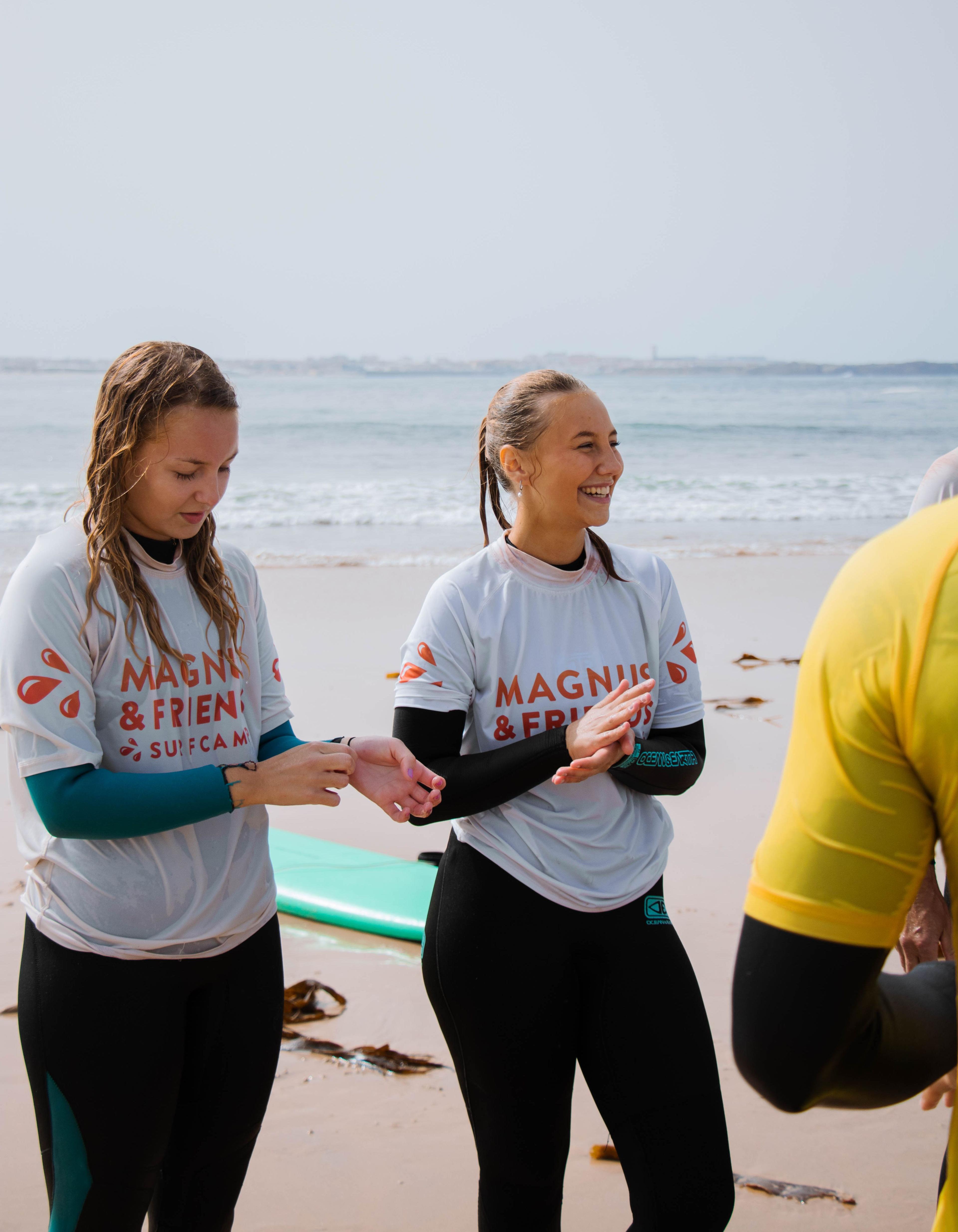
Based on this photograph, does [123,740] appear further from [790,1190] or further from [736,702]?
[736,702]

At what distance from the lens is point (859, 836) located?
91 centimetres

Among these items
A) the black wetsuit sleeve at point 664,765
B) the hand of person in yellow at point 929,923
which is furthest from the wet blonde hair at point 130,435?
the hand of person in yellow at point 929,923

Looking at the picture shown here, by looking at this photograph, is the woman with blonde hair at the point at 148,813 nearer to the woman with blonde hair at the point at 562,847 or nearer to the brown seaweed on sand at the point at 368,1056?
the woman with blonde hair at the point at 562,847

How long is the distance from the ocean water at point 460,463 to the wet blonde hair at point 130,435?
0.07 m

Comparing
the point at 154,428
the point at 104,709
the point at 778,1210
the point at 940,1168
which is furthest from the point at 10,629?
the point at 940,1168

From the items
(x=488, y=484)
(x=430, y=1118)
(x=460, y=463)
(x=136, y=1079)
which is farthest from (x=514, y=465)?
(x=460, y=463)

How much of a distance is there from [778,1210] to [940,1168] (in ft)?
1.62

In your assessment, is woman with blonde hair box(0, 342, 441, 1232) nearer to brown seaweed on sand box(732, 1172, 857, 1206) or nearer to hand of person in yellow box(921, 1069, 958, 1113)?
hand of person in yellow box(921, 1069, 958, 1113)

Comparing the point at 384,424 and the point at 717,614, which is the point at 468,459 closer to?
the point at 384,424

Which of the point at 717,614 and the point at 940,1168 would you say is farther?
the point at 717,614

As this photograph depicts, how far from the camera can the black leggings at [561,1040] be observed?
1.87m

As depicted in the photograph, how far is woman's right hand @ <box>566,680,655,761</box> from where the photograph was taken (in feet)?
6.30

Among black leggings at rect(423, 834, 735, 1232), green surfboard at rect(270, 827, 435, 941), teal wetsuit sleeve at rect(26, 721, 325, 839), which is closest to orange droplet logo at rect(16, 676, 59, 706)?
teal wetsuit sleeve at rect(26, 721, 325, 839)

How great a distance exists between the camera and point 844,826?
908 millimetres
